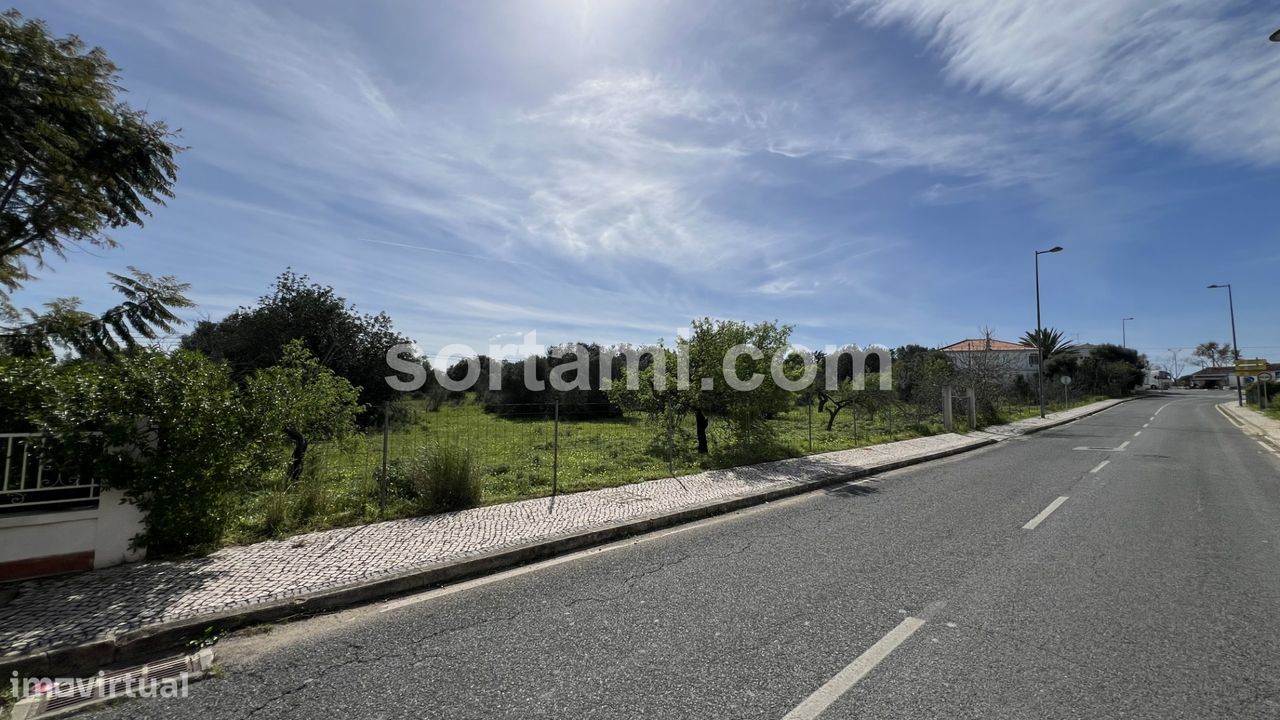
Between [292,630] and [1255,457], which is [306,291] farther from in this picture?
[1255,457]

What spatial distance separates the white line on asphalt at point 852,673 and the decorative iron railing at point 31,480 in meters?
6.04

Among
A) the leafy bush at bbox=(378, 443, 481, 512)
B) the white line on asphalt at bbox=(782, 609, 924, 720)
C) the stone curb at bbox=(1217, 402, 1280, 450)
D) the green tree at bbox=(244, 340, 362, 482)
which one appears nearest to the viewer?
the white line on asphalt at bbox=(782, 609, 924, 720)

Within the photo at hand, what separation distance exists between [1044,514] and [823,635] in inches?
215

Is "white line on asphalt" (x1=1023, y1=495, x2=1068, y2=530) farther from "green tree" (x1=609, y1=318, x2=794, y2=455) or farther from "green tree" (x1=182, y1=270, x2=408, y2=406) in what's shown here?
"green tree" (x1=182, y1=270, x2=408, y2=406)

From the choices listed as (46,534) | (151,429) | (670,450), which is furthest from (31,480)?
(670,450)

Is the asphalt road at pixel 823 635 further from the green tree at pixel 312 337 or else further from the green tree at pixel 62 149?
the green tree at pixel 312 337

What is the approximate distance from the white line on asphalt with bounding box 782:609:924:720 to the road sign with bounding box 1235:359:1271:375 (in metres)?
44.1

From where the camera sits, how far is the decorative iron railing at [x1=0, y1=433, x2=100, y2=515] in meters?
4.45

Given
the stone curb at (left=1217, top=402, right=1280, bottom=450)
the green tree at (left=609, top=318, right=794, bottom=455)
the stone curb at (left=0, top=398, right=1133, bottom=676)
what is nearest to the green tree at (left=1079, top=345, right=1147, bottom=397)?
the stone curb at (left=1217, top=402, right=1280, bottom=450)

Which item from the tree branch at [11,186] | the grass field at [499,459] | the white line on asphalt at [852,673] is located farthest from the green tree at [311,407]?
the white line on asphalt at [852,673]

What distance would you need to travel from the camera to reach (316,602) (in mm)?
4230

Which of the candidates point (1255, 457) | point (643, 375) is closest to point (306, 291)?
point (643, 375)

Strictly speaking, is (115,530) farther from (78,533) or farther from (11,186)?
(11,186)

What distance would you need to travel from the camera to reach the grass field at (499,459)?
21.2 ft
